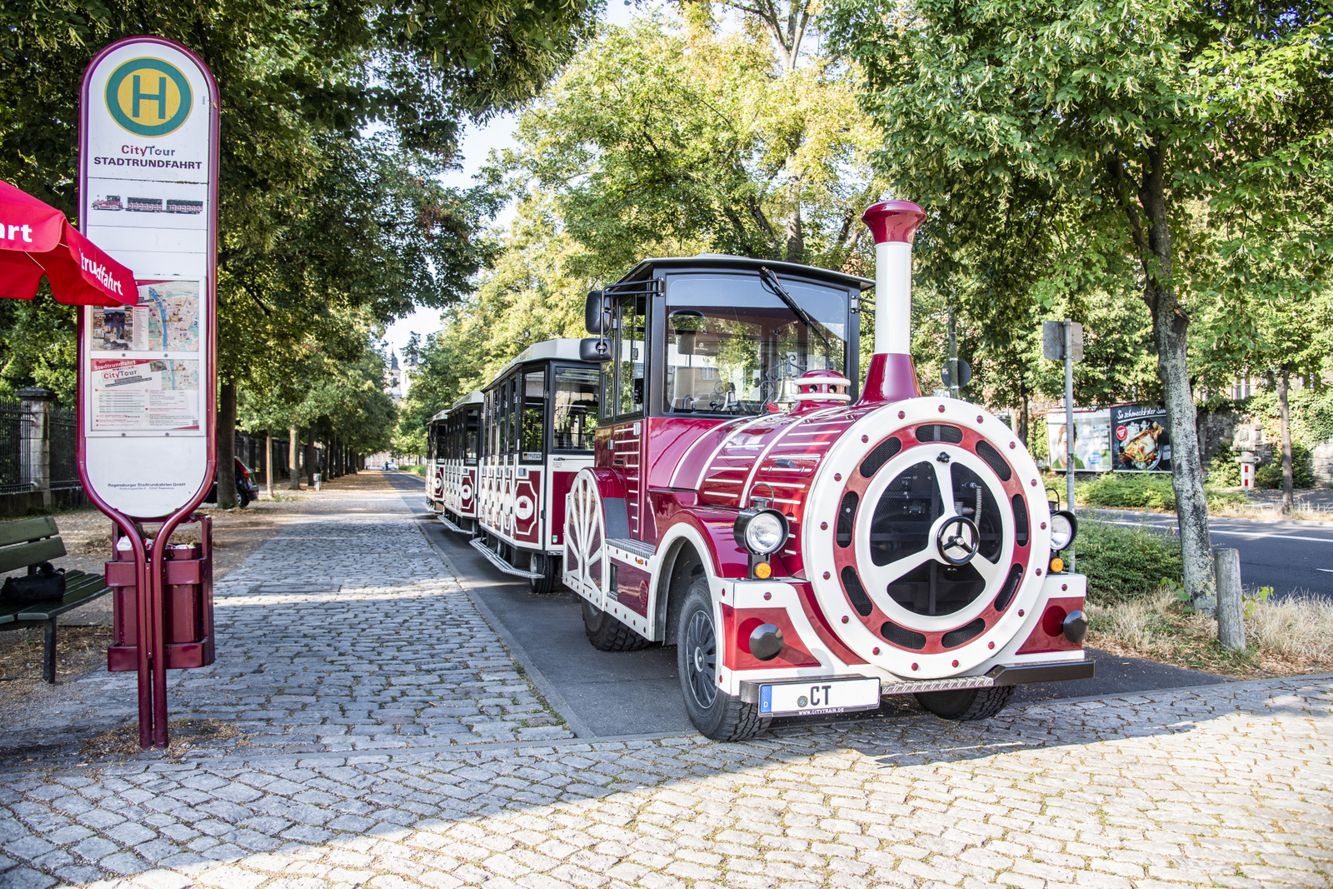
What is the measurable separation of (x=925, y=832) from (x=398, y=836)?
2106mm

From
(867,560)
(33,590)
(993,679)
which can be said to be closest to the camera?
(867,560)

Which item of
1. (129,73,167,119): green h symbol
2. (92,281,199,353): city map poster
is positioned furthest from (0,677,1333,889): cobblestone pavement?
(129,73,167,119): green h symbol

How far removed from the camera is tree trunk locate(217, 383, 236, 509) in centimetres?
2179

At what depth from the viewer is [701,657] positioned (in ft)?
16.3

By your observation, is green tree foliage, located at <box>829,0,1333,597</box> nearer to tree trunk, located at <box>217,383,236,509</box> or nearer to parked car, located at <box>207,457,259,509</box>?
tree trunk, located at <box>217,383,236,509</box>

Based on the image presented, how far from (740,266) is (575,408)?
4.62 m

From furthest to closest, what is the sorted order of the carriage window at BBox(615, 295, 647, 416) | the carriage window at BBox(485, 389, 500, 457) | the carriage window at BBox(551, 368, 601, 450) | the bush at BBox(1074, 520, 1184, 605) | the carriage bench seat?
the carriage window at BBox(485, 389, 500, 457), the carriage window at BBox(551, 368, 601, 450), the bush at BBox(1074, 520, 1184, 605), the carriage window at BBox(615, 295, 647, 416), the carriage bench seat

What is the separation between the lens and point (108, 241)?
4.79 metres

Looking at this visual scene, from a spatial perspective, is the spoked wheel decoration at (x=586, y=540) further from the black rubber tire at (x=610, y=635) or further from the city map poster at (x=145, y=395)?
the city map poster at (x=145, y=395)

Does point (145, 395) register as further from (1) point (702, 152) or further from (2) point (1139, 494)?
(2) point (1139, 494)

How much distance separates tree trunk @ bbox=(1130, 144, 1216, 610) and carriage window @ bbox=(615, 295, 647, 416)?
188 inches

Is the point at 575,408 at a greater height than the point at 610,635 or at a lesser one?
greater

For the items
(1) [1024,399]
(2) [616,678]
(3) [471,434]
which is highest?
(1) [1024,399]

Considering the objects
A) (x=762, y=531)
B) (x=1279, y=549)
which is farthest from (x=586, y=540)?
(x=1279, y=549)
